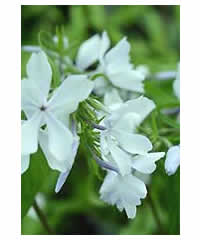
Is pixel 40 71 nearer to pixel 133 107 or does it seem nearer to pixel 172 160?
pixel 133 107

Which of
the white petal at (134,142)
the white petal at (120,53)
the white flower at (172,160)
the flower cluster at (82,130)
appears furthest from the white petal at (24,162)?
the white petal at (120,53)

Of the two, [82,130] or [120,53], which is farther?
[120,53]

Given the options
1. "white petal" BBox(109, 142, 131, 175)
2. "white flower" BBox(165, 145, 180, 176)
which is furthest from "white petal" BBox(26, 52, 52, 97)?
"white flower" BBox(165, 145, 180, 176)

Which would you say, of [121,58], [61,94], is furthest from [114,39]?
[61,94]

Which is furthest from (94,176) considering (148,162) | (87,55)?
(148,162)

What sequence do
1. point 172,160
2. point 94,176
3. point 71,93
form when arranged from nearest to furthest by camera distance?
point 71,93
point 172,160
point 94,176

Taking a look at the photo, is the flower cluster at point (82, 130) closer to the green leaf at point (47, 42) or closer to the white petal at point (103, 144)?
the white petal at point (103, 144)

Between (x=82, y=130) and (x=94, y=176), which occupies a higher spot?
(x=82, y=130)

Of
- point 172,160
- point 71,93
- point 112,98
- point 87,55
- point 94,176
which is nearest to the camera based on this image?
point 71,93
